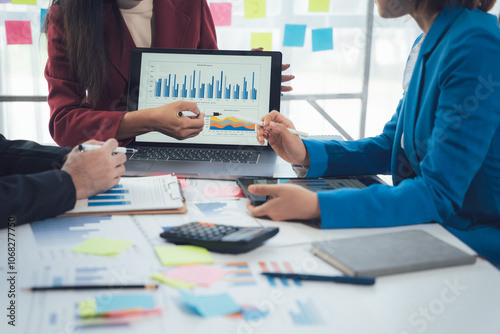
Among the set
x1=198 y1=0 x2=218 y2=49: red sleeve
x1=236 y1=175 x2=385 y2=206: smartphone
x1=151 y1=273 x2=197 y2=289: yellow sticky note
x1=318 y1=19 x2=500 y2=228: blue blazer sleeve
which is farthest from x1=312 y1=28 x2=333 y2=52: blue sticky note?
x1=151 y1=273 x2=197 y2=289: yellow sticky note

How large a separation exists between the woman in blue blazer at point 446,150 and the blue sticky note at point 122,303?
1.08ft

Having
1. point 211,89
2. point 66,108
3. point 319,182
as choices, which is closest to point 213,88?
point 211,89

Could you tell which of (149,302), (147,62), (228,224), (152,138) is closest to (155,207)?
(228,224)

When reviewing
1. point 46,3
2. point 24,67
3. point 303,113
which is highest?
point 46,3

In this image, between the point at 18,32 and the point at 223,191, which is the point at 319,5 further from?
the point at 223,191

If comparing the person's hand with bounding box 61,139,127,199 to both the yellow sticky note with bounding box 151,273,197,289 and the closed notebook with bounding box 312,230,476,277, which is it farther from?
the closed notebook with bounding box 312,230,476,277

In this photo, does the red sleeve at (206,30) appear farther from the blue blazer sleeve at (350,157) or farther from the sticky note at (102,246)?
the sticky note at (102,246)

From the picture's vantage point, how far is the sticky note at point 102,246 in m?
0.75

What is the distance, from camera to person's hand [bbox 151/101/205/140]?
4.41 ft

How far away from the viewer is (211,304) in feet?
1.98

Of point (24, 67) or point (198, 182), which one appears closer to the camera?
point (198, 182)

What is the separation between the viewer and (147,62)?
1.54 metres

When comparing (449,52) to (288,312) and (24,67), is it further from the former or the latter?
(24,67)

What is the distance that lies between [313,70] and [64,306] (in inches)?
95.1
